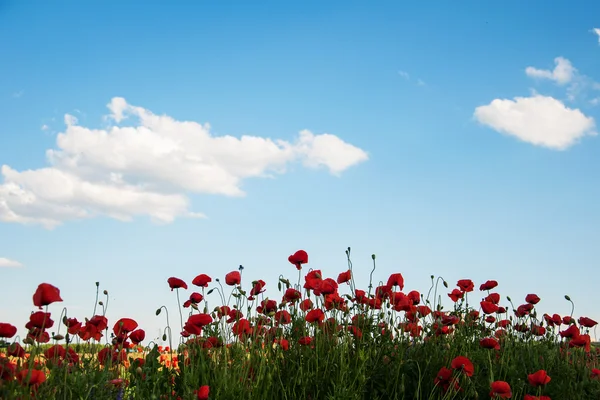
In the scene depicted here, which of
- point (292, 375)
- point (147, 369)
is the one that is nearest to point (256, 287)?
point (292, 375)

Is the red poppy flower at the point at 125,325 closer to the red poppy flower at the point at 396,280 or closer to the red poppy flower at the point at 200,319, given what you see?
the red poppy flower at the point at 200,319

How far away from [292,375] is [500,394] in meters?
1.69

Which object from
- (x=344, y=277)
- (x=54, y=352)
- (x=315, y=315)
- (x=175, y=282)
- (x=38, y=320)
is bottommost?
(x=54, y=352)

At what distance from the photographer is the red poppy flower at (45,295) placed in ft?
12.3

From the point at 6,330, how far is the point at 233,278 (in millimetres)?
1899

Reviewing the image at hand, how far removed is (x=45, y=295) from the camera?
148 inches

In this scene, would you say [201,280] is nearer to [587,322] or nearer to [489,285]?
[489,285]

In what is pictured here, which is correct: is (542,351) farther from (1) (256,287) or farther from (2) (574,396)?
(1) (256,287)

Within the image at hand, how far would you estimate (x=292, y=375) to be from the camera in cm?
517

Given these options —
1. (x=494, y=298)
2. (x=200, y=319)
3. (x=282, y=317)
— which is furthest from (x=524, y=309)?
(x=200, y=319)

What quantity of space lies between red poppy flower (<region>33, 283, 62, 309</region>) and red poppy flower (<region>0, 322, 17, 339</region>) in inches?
18.2

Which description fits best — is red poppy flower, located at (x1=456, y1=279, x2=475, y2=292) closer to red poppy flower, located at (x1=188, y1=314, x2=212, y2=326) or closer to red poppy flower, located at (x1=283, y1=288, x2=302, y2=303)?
red poppy flower, located at (x1=283, y1=288, x2=302, y2=303)

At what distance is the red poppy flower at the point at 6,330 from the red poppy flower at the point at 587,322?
601 cm

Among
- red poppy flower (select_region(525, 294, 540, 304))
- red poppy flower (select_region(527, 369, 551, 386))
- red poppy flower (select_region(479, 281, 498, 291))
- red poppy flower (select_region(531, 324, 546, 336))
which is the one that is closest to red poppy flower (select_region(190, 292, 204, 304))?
red poppy flower (select_region(527, 369, 551, 386))
